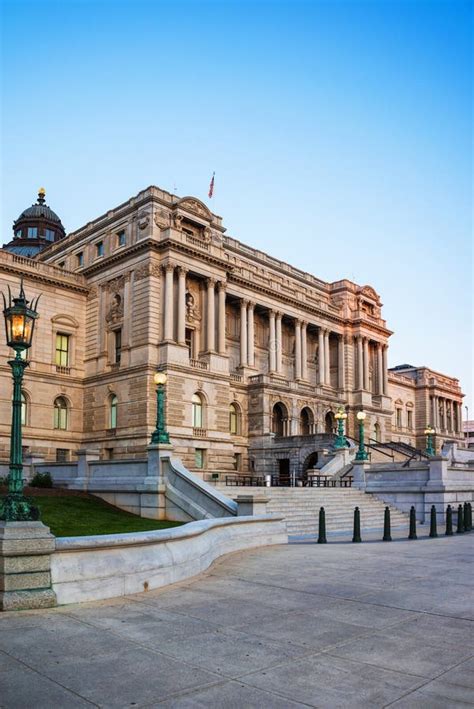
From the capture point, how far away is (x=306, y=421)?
211 ft

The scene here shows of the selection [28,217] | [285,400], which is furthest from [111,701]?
[28,217]

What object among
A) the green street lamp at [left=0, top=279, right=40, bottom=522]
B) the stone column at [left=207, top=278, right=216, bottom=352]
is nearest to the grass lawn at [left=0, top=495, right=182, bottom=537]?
the green street lamp at [left=0, top=279, right=40, bottom=522]

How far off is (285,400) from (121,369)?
16567mm

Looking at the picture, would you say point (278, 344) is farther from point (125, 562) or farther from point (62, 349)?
point (125, 562)

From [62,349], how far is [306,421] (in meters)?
24.3

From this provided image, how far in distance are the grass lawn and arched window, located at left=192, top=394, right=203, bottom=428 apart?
18496mm

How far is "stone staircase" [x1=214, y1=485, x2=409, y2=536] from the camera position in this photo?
26953mm

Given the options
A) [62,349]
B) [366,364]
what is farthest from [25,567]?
[366,364]

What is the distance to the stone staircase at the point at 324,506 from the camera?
27.0m

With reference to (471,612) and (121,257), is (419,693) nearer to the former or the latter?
(471,612)

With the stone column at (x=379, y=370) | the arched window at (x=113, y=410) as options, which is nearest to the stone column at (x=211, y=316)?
the arched window at (x=113, y=410)

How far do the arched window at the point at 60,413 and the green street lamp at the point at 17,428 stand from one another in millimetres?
40385

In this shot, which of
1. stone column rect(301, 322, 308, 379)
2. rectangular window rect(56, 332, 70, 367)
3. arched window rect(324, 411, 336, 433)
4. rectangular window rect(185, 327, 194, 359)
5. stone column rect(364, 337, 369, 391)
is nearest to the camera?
rectangular window rect(56, 332, 70, 367)

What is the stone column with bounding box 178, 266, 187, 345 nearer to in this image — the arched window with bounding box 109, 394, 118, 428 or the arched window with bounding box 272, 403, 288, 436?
the arched window with bounding box 109, 394, 118, 428
